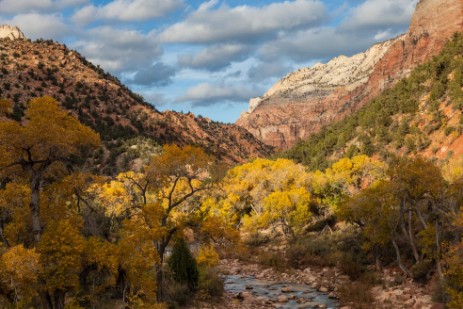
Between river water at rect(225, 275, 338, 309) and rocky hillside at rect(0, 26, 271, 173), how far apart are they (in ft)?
144

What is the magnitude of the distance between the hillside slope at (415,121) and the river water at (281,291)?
3146cm

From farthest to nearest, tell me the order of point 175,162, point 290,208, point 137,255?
point 290,208
point 175,162
point 137,255

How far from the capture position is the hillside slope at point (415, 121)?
59.4 m

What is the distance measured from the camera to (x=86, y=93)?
90.1 meters

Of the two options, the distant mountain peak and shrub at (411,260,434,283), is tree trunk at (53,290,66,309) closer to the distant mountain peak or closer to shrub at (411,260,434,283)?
shrub at (411,260,434,283)

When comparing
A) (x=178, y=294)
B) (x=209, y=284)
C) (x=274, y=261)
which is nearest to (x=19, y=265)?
(x=178, y=294)

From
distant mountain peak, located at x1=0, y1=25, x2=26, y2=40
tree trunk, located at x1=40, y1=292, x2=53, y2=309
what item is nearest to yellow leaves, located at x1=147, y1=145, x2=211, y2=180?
tree trunk, located at x1=40, y1=292, x2=53, y2=309

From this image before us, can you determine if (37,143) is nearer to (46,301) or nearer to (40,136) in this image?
(40,136)

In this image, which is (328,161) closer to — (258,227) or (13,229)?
(258,227)

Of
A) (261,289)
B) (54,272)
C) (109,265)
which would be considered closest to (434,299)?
(261,289)

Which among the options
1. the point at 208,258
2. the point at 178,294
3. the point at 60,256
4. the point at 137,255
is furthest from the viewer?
the point at 208,258

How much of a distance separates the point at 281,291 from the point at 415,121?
150 feet

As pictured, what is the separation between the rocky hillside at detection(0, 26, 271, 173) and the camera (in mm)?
80125

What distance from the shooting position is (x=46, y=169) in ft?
56.2
